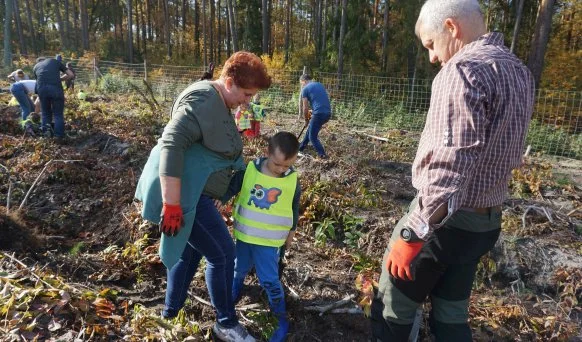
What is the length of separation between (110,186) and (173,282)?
321 cm

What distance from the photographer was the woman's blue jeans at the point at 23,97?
Answer: 25.4 ft

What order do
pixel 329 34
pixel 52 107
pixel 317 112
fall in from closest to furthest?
pixel 317 112
pixel 52 107
pixel 329 34

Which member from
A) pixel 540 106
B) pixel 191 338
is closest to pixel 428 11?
pixel 191 338

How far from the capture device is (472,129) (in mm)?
1514

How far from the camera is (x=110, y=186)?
512cm

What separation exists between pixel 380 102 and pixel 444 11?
35.7ft

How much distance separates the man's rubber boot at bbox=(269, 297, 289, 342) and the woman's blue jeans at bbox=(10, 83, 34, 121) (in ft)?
24.8

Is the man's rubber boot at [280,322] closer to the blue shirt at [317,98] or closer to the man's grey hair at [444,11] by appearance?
the man's grey hair at [444,11]

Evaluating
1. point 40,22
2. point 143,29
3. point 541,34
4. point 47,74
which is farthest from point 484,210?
point 40,22

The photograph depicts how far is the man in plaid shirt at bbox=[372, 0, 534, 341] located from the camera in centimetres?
154

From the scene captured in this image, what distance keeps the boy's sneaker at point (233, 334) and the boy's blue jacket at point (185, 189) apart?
0.58 m

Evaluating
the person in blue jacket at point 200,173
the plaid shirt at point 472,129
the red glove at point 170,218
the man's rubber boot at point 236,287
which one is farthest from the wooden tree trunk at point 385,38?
the red glove at point 170,218

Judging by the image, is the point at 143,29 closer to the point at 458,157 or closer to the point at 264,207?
the point at 264,207

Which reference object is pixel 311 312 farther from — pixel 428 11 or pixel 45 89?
pixel 45 89
